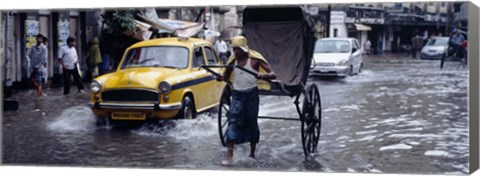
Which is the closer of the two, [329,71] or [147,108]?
[147,108]

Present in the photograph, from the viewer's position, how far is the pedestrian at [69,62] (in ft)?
34.5

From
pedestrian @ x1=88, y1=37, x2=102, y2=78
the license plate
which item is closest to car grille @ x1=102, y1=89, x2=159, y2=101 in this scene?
the license plate

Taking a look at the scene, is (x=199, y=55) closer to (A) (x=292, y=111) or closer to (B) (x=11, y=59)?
(A) (x=292, y=111)

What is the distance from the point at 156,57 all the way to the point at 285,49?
5.42 feet

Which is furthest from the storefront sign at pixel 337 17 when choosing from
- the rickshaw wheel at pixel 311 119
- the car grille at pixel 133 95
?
the car grille at pixel 133 95

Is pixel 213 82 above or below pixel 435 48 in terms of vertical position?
below

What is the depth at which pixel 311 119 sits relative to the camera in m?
9.02

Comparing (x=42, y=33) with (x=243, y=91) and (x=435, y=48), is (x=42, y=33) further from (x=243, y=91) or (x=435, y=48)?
(x=435, y=48)

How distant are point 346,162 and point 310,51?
1497 millimetres

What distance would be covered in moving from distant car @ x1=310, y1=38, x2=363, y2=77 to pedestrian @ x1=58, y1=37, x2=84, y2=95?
9.99 feet

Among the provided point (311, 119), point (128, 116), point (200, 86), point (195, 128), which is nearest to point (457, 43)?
point (311, 119)

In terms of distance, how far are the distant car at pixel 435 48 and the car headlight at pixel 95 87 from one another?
385cm

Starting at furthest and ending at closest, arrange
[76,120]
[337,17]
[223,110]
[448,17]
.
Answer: [76,120] < [337,17] < [223,110] < [448,17]

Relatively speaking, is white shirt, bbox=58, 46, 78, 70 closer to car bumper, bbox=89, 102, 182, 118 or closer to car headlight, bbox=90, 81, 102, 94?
car headlight, bbox=90, 81, 102, 94
